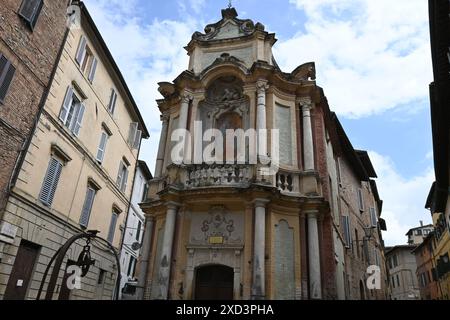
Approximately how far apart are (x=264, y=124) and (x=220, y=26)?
6575 mm

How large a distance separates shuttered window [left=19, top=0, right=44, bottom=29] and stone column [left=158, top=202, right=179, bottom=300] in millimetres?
8708

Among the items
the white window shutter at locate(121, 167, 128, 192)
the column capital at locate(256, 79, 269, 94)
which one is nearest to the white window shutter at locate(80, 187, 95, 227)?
the white window shutter at locate(121, 167, 128, 192)

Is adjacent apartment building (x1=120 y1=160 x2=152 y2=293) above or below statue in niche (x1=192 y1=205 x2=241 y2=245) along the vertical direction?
above

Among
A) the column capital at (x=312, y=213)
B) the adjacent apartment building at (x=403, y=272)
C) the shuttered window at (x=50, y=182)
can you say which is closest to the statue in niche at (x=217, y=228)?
the column capital at (x=312, y=213)

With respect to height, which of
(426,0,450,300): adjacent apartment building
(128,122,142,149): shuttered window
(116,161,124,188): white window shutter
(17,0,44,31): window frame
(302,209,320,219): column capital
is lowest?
(302,209,320,219): column capital

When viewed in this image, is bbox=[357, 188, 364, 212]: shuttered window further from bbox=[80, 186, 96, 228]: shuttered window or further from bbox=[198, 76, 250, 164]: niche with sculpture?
bbox=[80, 186, 96, 228]: shuttered window

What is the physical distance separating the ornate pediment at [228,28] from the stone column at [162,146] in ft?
14.4

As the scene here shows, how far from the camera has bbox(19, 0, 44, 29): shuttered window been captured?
1266 centimetres

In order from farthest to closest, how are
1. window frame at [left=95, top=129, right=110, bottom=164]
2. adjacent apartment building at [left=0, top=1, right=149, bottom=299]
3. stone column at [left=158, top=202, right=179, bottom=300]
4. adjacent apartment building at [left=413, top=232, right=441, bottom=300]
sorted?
adjacent apartment building at [left=413, top=232, right=441, bottom=300] → window frame at [left=95, top=129, right=110, bottom=164] → adjacent apartment building at [left=0, top=1, right=149, bottom=299] → stone column at [left=158, top=202, right=179, bottom=300]

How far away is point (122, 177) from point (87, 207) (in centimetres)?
530

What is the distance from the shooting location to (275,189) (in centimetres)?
1184

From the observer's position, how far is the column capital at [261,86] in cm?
1406

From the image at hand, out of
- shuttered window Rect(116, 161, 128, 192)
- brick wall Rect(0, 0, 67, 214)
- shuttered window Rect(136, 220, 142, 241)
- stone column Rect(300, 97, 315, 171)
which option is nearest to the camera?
brick wall Rect(0, 0, 67, 214)
